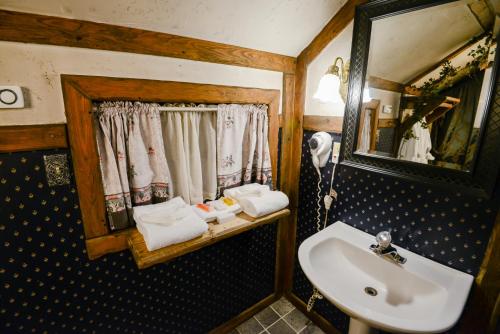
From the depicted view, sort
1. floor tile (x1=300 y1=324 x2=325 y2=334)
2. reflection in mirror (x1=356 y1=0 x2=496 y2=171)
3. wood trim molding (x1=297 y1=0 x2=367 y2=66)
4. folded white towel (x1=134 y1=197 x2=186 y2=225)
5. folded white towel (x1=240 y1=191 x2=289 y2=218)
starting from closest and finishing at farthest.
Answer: reflection in mirror (x1=356 y1=0 x2=496 y2=171)
folded white towel (x1=134 y1=197 x2=186 y2=225)
wood trim molding (x1=297 y1=0 x2=367 y2=66)
folded white towel (x1=240 y1=191 x2=289 y2=218)
floor tile (x1=300 y1=324 x2=325 y2=334)

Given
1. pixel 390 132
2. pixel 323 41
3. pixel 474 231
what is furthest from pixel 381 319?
pixel 323 41

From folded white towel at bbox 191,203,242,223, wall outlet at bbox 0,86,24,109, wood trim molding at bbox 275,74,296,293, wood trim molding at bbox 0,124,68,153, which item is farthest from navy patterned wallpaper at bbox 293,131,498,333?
wall outlet at bbox 0,86,24,109

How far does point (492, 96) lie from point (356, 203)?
753 millimetres

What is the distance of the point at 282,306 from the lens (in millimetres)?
2027

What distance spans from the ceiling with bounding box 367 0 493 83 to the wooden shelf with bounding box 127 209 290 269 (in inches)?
39.5

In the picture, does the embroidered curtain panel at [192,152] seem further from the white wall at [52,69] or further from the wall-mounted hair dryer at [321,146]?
the wall-mounted hair dryer at [321,146]

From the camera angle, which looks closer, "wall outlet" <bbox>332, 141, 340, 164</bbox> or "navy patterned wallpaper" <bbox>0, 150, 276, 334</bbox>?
"navy patterned wallpaper" <bbox>0, 150, 276, 334</bbox>

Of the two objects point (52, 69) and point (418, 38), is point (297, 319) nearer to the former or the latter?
point (418, 38)

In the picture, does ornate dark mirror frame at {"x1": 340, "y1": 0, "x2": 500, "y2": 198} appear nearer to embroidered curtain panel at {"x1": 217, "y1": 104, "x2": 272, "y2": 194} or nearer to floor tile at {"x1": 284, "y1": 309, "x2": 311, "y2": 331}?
embroidered curtain panel at {"x1": 217, "y1": 104, "x2": 272, "y2": 194}

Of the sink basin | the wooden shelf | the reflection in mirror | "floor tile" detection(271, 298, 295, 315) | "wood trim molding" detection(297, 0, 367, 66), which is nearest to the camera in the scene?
the sink basin

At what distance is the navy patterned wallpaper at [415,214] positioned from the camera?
1.04m

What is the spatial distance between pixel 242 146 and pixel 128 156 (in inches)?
27.3

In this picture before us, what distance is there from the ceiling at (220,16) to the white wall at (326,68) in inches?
4.9

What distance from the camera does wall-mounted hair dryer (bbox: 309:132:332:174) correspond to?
146cm
